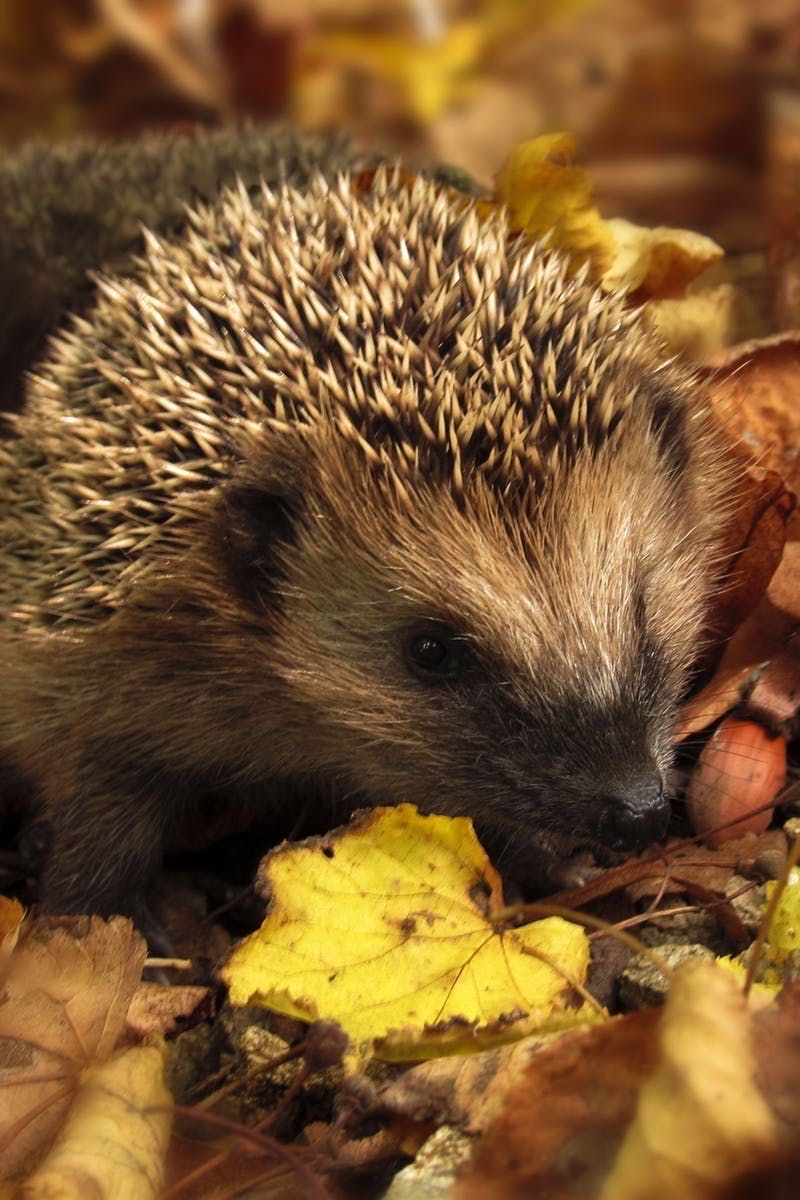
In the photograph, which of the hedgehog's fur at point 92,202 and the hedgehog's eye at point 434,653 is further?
the hedgehog's fur at point 92,202

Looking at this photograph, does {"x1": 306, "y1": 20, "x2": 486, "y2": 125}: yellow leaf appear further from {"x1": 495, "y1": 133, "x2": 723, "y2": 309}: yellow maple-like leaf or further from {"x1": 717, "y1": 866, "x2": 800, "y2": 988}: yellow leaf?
{"x1": 717, "y1": 866, "x2": 800, "y2": 988}: yellow leaf

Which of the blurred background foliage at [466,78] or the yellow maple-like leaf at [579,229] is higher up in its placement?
the blurred background foliage at [466,78]

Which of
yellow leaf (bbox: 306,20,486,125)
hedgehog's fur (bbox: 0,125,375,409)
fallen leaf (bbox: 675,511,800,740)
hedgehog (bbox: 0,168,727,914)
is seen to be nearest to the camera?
hedgehog (bbox: 0,168,727,914)

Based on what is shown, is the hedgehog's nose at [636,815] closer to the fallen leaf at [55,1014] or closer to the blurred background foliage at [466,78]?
the fallen leaf at [55,1014]

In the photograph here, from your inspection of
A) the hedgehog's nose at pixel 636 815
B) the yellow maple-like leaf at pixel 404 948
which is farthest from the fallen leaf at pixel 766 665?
the yellow maple-like leaf at pixel 404 948

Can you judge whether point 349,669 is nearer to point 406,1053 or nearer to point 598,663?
point 598,663

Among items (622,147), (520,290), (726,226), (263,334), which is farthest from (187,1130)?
(622,147)

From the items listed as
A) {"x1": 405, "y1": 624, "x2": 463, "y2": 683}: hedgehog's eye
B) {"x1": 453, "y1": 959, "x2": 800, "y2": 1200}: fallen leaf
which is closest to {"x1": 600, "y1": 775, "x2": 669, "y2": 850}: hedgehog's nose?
{"x1": 405, "y1": 624, "x2": 463, "y2": 683}: hedgehog's eye

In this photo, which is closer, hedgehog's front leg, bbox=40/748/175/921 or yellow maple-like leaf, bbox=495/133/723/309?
hedgehog's front leg, bbox=40/748/175/921
